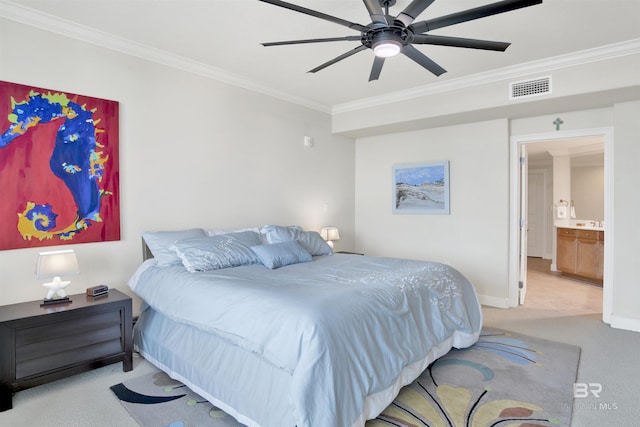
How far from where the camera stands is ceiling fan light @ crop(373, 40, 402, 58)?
2250 millimetres

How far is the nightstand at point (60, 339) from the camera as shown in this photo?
90.8 inches

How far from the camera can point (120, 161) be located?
3.33 meters

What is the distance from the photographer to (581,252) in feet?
20.6

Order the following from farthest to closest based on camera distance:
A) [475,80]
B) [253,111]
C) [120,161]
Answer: [253,111] < [475,80] < [120,161]

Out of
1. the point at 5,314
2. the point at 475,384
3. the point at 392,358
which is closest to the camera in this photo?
the point at 392,358

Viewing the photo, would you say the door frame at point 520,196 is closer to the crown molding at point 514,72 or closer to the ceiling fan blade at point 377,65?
the crown molding at point 514,72

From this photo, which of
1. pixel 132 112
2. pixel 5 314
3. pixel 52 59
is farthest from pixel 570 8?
pixel 5 314

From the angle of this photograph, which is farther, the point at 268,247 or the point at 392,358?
the point at 268,247

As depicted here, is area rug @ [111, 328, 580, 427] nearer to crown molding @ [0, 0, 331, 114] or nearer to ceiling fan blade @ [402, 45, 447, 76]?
ceiling fan blade @ [402, 45, 447, 76]

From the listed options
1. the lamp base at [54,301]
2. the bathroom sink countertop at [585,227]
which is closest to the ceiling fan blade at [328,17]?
the lamp base at [54,301]

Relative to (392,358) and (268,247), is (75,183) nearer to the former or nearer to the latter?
(268,247)

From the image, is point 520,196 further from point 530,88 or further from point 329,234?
point 329,234

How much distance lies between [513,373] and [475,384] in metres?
0.40

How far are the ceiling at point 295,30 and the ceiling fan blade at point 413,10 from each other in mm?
676
